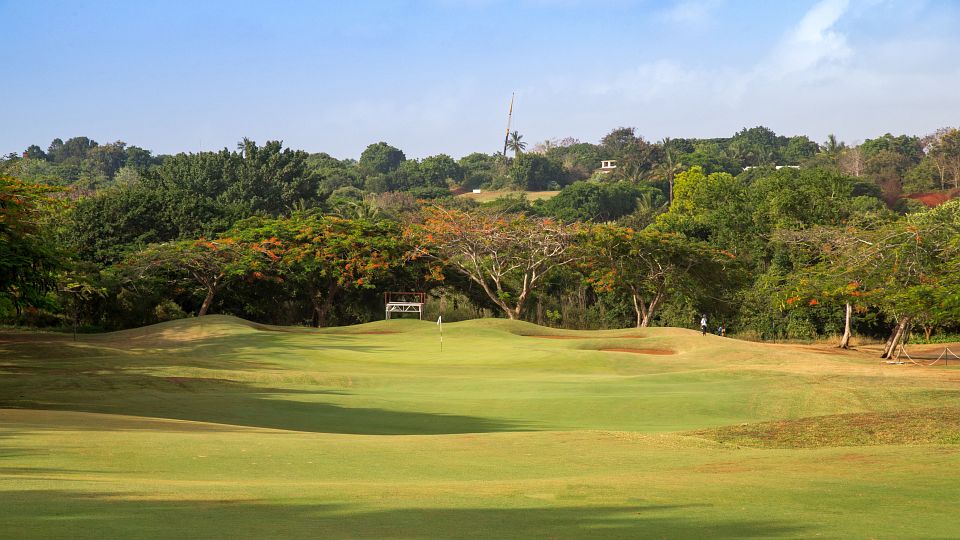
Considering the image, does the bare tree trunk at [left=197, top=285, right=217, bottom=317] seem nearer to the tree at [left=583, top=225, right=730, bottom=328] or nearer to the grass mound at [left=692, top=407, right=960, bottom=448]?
the tree at [left=583, top=225, right=730, bottom=328]

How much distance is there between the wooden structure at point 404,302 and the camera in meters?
56.2

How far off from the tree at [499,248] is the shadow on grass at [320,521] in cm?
4615

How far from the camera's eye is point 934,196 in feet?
398

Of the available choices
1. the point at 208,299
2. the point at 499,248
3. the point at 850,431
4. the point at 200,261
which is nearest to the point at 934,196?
the point at 499,248

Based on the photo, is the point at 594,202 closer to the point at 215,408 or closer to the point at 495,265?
the point at 495,265

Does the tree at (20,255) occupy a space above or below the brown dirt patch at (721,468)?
above

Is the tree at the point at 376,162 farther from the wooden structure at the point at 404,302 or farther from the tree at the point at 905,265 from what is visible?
the tree at the point at 905,265

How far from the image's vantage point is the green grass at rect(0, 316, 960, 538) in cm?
843

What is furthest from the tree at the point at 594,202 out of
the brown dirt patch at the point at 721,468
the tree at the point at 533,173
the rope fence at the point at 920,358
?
the brown dirt patch at the point at 721,468

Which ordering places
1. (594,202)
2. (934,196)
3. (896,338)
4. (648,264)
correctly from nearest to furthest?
(896,338)
(648,264)
(594,202)
(934,196)

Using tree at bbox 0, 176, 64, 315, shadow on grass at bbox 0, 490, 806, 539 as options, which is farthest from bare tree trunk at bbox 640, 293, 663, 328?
shadow on grass at bbox 0, 490, 806, 539

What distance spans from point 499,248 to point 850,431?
40.0 metres

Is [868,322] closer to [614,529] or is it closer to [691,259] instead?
[691,259]

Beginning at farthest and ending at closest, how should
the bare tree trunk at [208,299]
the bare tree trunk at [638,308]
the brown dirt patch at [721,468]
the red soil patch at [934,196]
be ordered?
1. the red soil patch at [934,196]
2. the bare tree trunk at [638,308]
3. the bare tree trunk at [208,299]
4. the brown dirt patch at [721,468]
